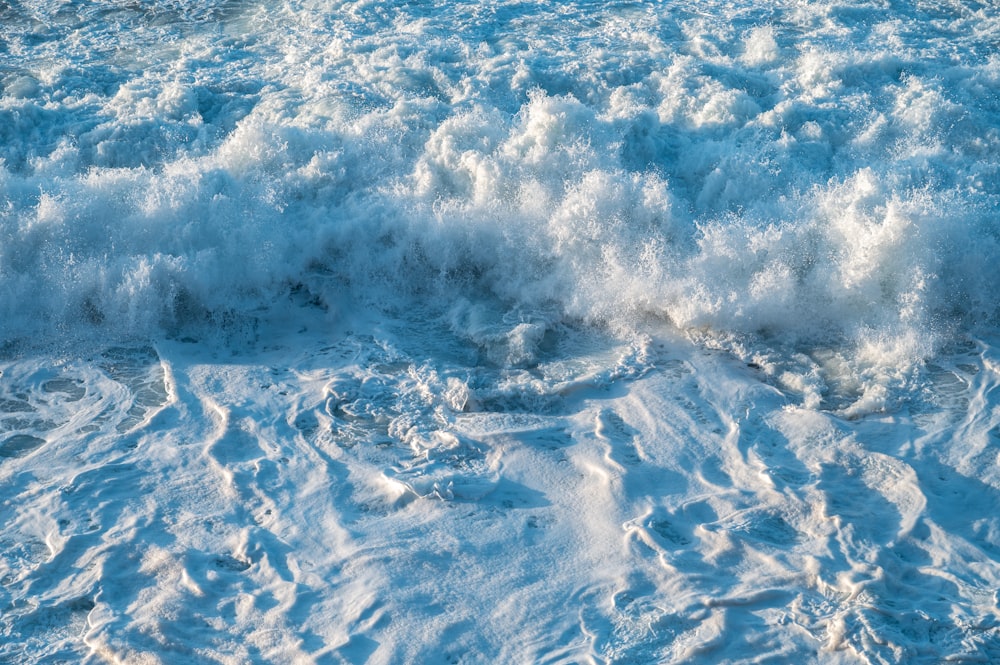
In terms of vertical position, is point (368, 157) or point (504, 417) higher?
point (368, 157)

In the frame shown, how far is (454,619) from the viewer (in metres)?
4.27

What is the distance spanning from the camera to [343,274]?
6848 millimetres

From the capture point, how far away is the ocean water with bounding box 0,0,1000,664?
→ 14.3 feet

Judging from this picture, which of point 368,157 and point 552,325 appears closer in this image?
point 552,325

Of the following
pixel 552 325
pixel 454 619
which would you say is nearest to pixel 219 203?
pixel 552 325

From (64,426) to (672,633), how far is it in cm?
357

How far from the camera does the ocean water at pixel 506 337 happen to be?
4367mm

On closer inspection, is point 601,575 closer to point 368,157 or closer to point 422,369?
point 422,369

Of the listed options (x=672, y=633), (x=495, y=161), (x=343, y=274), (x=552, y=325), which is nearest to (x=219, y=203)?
(x=343, y=274)

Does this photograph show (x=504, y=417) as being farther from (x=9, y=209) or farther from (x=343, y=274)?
(x=9, y=209)

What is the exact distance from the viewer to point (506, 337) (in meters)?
6.26

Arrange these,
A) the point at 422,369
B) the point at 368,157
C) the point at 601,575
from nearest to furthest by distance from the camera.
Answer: the point at 601,575 < the point at 422,369 < the point at 368,157

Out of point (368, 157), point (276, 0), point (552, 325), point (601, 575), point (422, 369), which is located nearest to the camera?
point (601, 575)

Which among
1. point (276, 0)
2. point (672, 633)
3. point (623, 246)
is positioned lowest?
point (672, 633)
